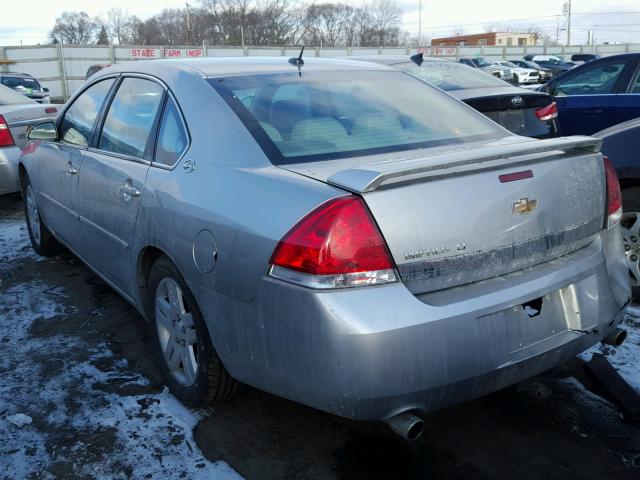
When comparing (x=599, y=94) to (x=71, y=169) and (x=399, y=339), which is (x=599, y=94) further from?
(x=399, y=339)

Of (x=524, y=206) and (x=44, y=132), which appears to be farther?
(x=44, y=132)

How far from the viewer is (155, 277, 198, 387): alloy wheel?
2859 mm

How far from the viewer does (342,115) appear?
300 centimetres

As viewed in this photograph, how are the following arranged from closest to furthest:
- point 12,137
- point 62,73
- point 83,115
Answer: point 83,115
point 12,137
point 62,73

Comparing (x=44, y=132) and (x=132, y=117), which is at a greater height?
(x=132, y=117)

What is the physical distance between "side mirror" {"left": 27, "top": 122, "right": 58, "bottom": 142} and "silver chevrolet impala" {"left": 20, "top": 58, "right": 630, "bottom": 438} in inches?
51.3

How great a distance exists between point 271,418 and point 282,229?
1105 mm

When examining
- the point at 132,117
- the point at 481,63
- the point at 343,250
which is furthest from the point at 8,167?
the point at 481,63

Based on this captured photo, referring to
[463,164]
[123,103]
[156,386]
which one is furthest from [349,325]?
[123,103]

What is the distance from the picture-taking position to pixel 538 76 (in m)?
32.1

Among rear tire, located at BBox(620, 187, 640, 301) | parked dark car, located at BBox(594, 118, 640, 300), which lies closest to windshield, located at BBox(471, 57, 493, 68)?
parked dark car, located at BBox(594, 118, 640, 300)

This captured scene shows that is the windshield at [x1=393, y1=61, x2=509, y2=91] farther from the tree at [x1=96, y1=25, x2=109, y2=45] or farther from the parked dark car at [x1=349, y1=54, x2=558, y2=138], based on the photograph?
the tree at [x1=96, y1=25, x2=109, y2=45]

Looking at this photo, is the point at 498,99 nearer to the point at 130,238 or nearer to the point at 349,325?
the point at 130,238

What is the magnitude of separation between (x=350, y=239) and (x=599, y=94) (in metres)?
5.82
